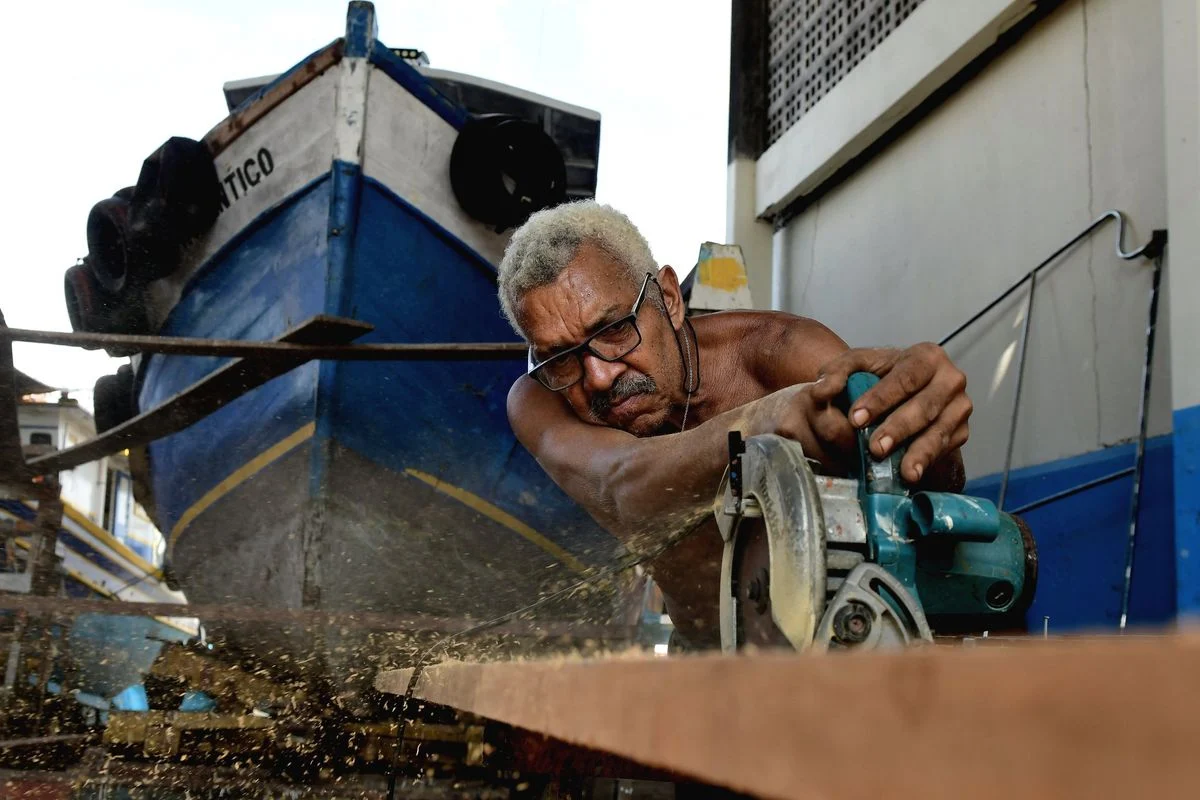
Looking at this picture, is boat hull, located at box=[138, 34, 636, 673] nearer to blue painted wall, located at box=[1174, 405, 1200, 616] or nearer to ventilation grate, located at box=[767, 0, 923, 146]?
ventilation grate, located at box=[767, 0, 923, 146]

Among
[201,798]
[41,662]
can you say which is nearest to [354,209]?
[201,798]

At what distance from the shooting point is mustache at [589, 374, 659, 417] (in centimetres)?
252

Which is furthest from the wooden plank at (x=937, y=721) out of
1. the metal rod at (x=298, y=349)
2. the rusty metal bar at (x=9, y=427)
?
the rusty metal bar at (x=9, y=427)

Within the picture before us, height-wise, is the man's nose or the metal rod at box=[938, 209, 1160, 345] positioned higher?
the metal rod at box=[938, 209, 1160, 345]

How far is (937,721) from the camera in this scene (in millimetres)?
381

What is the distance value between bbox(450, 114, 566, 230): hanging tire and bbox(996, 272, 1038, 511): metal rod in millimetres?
2315

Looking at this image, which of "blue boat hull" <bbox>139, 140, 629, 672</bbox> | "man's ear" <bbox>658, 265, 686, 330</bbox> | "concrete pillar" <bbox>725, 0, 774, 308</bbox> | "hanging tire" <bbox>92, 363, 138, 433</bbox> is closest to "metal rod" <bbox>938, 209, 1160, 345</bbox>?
"man's ear" <bbox>658, 265, 686, 330</bbox>

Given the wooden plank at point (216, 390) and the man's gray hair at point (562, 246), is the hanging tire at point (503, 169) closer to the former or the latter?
the wooden plank at point (216, 390)

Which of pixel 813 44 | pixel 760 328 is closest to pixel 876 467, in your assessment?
pixel 760 328

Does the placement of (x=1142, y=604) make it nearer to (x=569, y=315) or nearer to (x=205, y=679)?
(x=569, y=315)

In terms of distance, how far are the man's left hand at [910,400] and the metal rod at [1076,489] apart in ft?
4.92

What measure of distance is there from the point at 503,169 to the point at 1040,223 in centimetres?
245

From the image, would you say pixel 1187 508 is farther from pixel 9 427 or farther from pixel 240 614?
pixel 9 427

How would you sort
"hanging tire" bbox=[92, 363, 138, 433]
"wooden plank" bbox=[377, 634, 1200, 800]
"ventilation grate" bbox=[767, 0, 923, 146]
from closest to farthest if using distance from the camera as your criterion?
"wooden plank" bbox=[377, 634, 1200, 800] → "ventilation grate" bbox=[767, 0, 923, 146] → "hanging tire" bbox=[92, 363, 138, 433]
